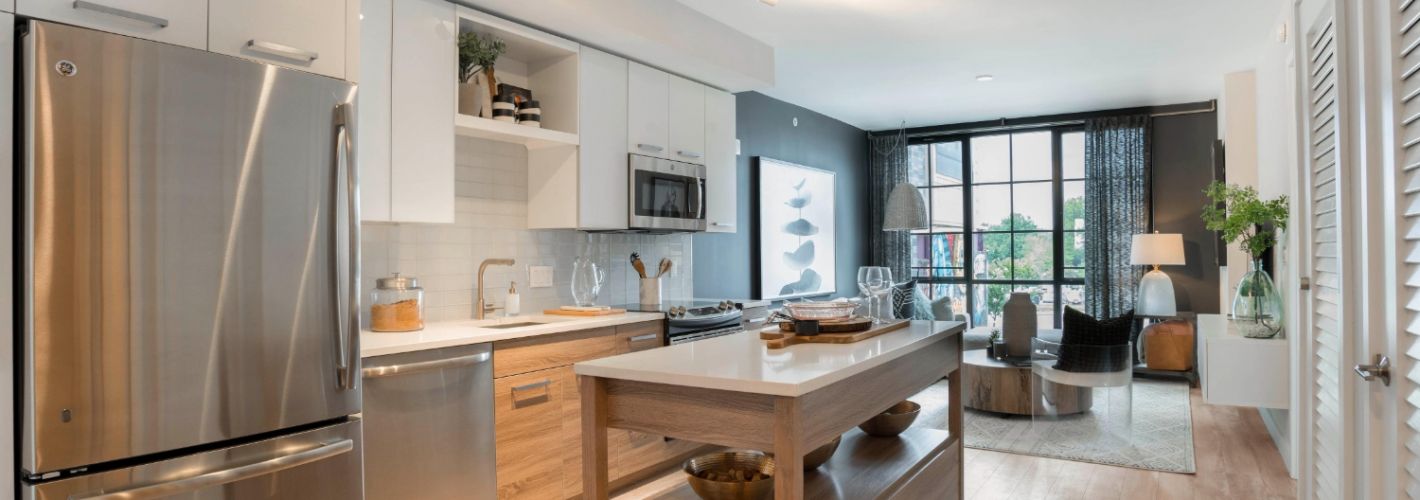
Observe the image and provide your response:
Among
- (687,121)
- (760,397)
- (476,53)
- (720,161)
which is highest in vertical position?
(476,53)

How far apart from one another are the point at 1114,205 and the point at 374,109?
20.0ft

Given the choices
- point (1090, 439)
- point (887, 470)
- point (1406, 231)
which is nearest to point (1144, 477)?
point (1090, 439)

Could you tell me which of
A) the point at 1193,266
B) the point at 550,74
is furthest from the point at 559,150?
the point at 1193,266

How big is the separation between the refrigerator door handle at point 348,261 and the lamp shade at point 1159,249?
232 inches

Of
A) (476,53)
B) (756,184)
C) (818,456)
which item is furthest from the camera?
(756,184)

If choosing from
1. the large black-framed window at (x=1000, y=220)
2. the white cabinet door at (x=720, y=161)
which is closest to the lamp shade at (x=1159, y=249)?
the large black-framed window at (x=1000, y=220)

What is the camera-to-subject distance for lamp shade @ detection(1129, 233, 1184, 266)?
621 centimetres

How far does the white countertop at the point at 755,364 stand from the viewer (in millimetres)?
1668

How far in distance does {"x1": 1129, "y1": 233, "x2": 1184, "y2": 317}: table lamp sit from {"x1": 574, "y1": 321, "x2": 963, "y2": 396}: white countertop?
15.6ft

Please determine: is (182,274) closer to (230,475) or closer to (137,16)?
(230,475)

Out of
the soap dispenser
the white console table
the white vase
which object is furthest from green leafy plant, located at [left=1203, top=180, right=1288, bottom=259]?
the soap dispenser

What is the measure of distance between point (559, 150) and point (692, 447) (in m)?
1.56

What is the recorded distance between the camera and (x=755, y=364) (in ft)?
6.13

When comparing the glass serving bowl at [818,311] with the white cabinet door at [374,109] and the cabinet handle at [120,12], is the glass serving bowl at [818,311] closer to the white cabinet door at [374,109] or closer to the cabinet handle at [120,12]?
the white cabinet door at [374,109]
